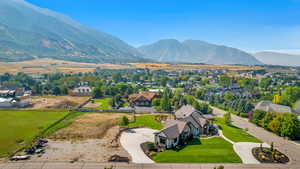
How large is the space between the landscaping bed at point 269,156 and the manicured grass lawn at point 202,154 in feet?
11.9

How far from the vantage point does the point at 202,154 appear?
101ft

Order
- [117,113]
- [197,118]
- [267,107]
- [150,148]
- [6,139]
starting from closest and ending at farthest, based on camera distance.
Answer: [150,148]
[6,139]
[197,118]
[267,107]
[117,113]

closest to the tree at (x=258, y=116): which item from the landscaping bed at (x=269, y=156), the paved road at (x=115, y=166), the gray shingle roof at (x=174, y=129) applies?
the landscaping bed at (x=269, y=156)

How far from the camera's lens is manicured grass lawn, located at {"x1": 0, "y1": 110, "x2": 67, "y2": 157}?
113ft

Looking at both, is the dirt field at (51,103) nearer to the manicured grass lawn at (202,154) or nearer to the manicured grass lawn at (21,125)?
the manicured grass lawn at (21,125)

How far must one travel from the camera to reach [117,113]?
57906 millimetres

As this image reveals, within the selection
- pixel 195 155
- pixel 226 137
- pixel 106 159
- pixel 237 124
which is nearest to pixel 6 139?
pixel 106 159

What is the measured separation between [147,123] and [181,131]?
44.5ft

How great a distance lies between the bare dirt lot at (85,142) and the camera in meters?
30.5

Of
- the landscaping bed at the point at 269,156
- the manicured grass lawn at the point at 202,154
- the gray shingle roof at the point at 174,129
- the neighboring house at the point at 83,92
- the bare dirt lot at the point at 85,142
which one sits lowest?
the landscaping bed at the point at 269,156

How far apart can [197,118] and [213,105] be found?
102 ft

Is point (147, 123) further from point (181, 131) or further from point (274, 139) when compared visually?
point (274, 139)

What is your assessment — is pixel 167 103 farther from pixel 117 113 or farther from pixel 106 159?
pixel 106 159

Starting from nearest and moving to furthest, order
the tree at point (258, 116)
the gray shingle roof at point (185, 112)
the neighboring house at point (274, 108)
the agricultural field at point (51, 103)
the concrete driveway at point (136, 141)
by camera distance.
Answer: the concrete driveway at point (136, 141), the gray shingle roof at point (185, 112), the tree at point (258, 116), the neighboring house at point (274, 108), the agricultural field at point (51, 103)
